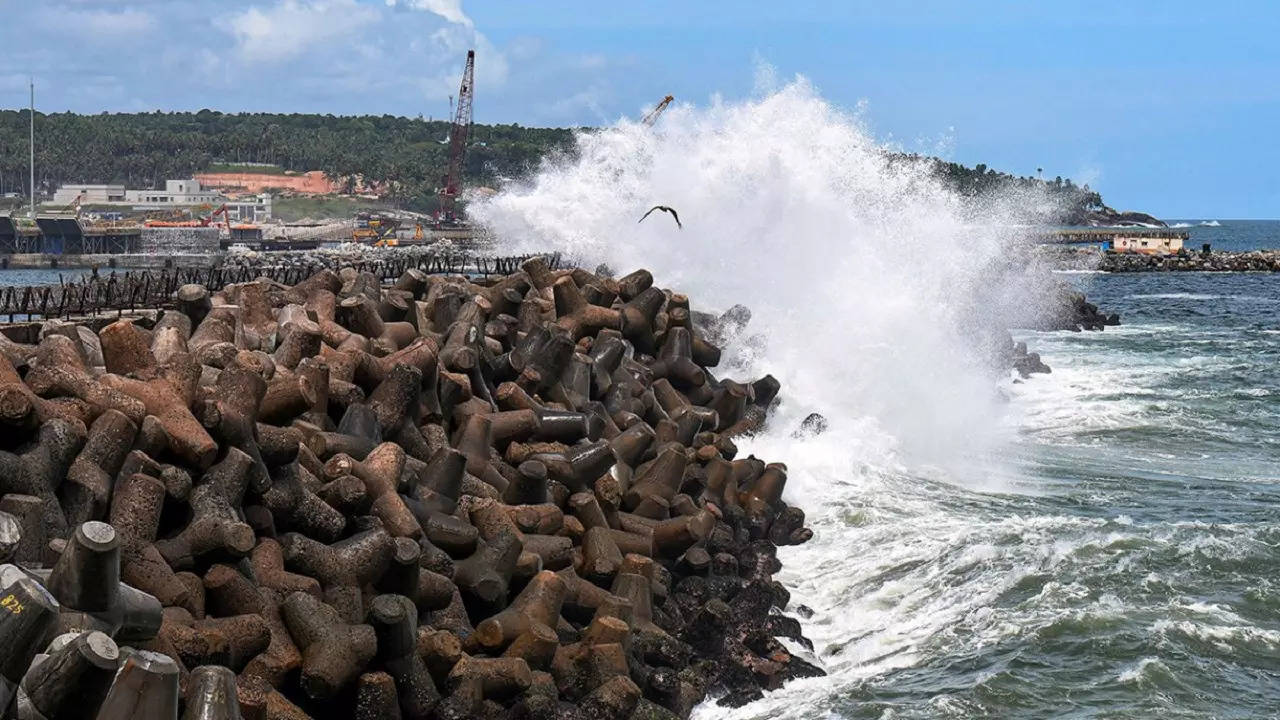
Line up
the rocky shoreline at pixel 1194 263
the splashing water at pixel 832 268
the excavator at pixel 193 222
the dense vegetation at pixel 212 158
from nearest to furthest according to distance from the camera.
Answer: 1. the splashing water at pixel 832 268
2. the rocky shoreline at pixel 1194 263
3. the excavator at pixel 193 222
4. the dense vegetation at pixel 212 158

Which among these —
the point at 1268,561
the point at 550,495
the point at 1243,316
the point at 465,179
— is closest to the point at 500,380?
the point at 550,495

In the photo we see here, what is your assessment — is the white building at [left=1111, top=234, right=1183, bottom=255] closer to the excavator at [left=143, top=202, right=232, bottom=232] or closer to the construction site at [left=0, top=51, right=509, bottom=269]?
the construction site at [left=0, top=51, right=509, bottom=269]

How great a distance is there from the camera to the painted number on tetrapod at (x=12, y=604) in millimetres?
7113

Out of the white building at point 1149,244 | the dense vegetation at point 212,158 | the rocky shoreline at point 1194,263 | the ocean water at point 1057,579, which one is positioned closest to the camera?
the ocean water at point 1057,579

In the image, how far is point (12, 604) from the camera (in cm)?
712

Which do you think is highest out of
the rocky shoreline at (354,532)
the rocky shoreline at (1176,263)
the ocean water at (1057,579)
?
the rocky shoreline at (354,532)

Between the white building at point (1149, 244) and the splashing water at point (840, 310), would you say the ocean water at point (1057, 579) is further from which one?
the white building at point (1149, 244)

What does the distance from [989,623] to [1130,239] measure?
102m

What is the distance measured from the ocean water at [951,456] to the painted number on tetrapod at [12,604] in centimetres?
539

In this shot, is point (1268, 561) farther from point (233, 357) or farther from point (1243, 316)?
point (1243, 316)

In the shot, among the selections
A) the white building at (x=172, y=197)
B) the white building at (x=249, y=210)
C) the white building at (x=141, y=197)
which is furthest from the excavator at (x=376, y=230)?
the white building at (x=141, y=197)

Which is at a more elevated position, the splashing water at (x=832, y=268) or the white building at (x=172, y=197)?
the splashing water at (x=832, y=268)

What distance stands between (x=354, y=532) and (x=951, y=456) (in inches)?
507

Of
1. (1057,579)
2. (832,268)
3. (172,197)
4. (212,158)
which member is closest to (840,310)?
(832,268)
